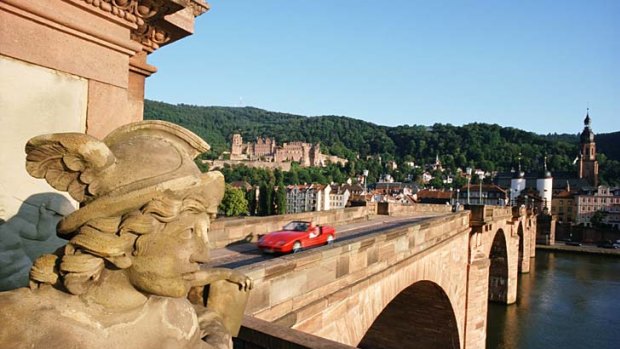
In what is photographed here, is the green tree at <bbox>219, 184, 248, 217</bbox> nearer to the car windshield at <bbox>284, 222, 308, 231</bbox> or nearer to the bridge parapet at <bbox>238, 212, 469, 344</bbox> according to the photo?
the car windshield at <bbox>284, 222, 308, 231</bbox>

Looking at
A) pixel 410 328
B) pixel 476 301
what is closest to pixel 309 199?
pixel 476 301

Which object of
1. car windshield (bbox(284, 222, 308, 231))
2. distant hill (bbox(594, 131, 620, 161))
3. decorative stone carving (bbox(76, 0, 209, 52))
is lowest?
car windshield (bbox(284, 222, 308, 231))

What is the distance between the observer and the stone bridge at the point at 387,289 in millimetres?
5129

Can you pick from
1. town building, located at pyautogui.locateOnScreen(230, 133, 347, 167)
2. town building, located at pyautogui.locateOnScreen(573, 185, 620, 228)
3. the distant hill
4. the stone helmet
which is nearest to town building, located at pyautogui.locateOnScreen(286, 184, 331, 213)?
town building, located at pyautogui.locateOnScreen(573, 185, 620, 228)

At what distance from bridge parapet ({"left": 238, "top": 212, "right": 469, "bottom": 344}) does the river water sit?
19.5 metres

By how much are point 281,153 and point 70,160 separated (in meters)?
176

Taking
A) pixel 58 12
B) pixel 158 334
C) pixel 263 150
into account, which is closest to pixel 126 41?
pixel 58 12

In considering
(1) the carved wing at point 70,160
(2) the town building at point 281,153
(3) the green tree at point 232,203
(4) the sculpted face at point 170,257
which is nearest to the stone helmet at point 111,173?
(1) the carved wing at point 70,160

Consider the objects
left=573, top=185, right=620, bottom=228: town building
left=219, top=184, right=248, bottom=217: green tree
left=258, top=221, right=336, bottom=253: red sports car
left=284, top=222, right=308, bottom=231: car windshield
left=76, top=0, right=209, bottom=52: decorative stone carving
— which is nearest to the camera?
left=76, top=0, right=209, bottom=52: decorative stone carving

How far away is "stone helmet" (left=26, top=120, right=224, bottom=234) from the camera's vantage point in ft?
5.83

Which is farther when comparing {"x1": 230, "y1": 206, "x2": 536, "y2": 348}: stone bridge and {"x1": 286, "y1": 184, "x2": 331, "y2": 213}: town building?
{"x1": 286, "y1": 184, "x2": 331, "y2": 213}: town building

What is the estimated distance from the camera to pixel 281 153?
17725cm

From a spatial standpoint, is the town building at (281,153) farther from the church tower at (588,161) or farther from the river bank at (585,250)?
the river bank at (585,250)

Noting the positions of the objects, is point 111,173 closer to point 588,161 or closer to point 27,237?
point 27,237
